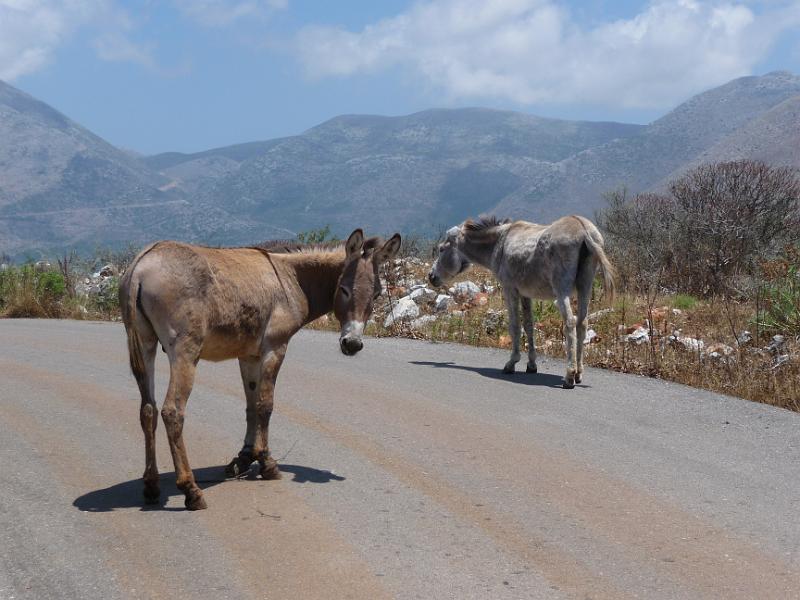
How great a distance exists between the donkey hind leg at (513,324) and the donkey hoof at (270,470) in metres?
5.68

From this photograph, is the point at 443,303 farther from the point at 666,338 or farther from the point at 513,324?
the point at 666,338

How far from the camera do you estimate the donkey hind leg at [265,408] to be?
727 cm

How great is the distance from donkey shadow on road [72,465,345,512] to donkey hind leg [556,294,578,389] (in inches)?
182

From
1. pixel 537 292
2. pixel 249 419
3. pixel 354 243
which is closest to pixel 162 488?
pixel 249 419

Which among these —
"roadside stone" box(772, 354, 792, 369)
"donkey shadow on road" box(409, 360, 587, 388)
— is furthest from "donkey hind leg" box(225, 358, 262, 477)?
"roadside stone" box(772, 354, 792, 369)

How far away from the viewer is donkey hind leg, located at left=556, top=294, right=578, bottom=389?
37.8 feet

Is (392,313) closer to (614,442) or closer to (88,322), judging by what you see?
(88,322)

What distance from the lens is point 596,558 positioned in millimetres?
5781

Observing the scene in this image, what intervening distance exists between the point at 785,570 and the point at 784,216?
16589 millimetres

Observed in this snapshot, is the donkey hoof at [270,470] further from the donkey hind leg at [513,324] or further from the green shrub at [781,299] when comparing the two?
the green shrub at [781,299]

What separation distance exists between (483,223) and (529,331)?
2.15 metres

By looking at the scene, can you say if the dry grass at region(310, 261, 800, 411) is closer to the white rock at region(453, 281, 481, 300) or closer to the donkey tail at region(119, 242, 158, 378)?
the white rock at region(453, 281, 481, 300)

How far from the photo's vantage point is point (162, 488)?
7113 mm

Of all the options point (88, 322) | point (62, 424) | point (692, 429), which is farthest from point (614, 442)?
point (88, 322)
